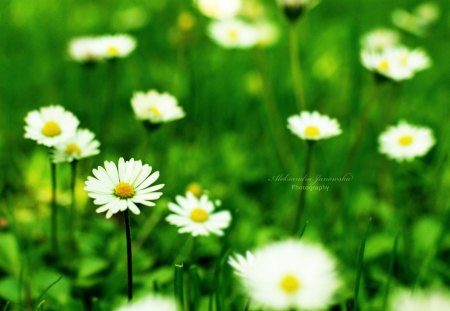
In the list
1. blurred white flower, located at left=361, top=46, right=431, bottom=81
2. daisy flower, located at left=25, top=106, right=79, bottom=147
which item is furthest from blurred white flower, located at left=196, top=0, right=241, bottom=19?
daisy flower, located at left=25, top=106, right=79, bottom=147

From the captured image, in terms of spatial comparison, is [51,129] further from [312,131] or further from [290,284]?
[290,284]

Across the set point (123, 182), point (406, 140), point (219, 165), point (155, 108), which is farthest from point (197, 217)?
point (406, 140)

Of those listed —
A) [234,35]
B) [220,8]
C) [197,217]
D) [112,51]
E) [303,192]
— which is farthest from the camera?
[220,8]

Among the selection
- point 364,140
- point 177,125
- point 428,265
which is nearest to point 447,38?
point 364,140

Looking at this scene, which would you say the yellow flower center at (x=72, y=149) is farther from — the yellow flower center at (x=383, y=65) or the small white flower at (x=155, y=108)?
the yellow flower center at (x=383, y=65)

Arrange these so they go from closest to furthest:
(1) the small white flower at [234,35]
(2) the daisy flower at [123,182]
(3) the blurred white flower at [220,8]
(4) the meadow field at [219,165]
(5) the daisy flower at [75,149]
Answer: (2) the daisy flower at [123,182] < (4) the meadow field at [219,165] < (5) the daisy flower at [75,149] < (1) the small white flower at [234,35] < (3) the blurred white flower at [220,8]

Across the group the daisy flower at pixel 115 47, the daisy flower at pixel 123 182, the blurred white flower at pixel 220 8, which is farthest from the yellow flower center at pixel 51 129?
the blurred white flower at pixel 220 8

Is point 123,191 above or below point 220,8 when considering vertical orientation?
below
